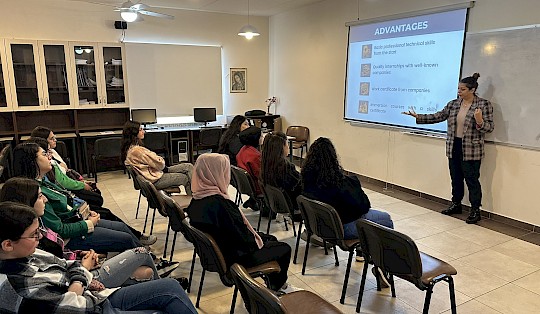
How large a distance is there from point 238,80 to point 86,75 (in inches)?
113

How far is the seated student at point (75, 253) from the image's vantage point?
204 cm

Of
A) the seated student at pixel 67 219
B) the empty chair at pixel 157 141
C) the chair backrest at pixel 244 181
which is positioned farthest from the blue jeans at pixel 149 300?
the empty chair at pixel 157 141

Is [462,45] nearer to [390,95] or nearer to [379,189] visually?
[390,95]

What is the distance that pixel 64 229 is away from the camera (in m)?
2.42

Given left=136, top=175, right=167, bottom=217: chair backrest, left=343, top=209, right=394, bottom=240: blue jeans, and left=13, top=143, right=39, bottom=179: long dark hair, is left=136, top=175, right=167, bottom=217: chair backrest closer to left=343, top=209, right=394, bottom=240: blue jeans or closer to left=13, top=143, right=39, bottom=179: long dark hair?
left=13, top=143, right=39, bottom=179: long dark hair

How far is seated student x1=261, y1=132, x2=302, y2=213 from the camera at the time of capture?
331 cm

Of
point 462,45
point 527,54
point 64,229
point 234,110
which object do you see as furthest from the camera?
point 234,110

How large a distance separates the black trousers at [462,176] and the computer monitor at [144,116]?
197 inches

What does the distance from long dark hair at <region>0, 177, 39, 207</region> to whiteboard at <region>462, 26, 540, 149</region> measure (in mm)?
4293

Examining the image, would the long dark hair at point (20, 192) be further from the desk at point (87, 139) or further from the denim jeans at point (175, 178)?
the desk at point (87, 139)

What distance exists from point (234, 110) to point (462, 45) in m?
4.68

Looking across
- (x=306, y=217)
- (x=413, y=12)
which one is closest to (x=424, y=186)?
(x=413, y=12)

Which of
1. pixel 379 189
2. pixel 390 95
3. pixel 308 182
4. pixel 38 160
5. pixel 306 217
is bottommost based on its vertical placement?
pixel 379 189

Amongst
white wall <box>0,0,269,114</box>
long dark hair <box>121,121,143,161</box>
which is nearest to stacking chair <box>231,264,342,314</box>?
long dark hair <box>121,121,143,161</box>
